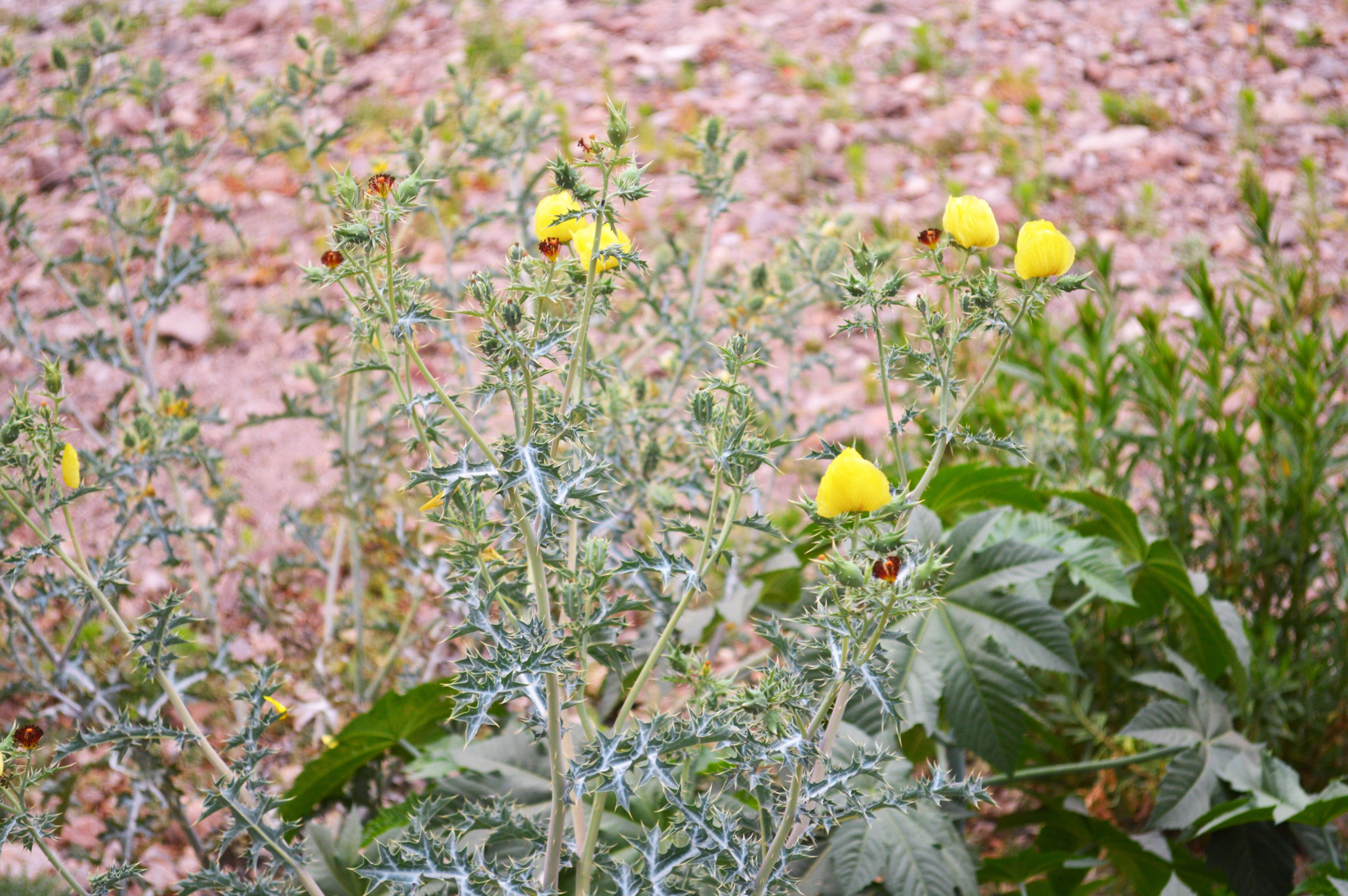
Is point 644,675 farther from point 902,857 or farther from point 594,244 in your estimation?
point 902,857

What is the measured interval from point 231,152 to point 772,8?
3.21 m

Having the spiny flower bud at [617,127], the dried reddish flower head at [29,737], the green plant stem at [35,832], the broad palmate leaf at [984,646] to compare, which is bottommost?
the broad palmate leaf at [984,646]

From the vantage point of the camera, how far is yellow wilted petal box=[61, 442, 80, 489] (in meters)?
1.13

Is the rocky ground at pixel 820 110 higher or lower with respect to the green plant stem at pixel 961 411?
lower

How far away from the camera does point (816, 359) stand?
6.96 ft

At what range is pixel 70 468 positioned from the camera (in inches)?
45.0

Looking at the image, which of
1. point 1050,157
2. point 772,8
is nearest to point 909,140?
point 1050,157

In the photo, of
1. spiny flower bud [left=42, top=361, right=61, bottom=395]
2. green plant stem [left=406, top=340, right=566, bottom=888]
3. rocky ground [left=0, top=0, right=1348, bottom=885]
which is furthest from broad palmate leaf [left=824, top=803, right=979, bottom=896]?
rocky ground [left=0, top=0, right=1348, bottom=885]

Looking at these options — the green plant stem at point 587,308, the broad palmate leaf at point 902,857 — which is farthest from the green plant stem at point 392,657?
the green plant stem at point 587,308

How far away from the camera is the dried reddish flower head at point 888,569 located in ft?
2.78

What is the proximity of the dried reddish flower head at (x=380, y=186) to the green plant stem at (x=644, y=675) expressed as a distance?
431 millimetres

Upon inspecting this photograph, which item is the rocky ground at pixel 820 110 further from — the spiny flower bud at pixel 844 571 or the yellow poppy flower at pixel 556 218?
the spiny flower bud at pixel 844 571

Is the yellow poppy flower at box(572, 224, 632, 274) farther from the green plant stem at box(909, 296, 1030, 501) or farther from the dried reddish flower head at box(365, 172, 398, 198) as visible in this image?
the green plant stem at box(909, 296, 1030, 501)

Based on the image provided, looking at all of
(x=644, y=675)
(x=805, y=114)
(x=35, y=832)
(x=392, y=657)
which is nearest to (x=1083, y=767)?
(x=644, y=675)
